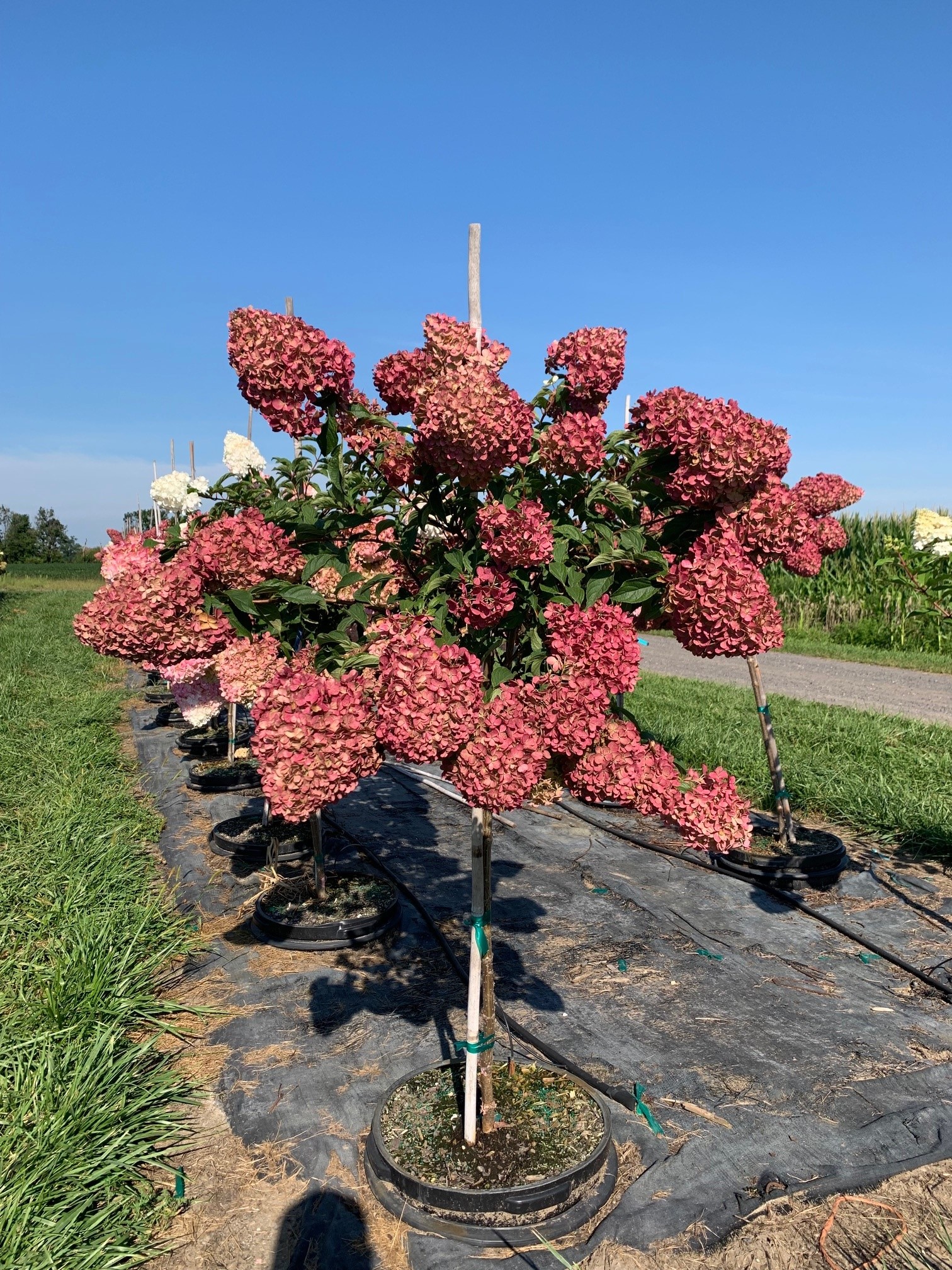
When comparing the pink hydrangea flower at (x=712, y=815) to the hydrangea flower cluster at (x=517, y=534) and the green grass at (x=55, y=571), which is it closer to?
the hydrangea flower cluster at (x=517, y=534)

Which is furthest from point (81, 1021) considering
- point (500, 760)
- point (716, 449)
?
point (716, 449)

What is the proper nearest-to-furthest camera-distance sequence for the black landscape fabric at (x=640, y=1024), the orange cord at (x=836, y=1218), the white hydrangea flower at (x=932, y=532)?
the orange cord at (x=836, y=1218) → the black landscape fabric at (x=640, y=1024) → the white hydrangea flower at (x=932, y=532)

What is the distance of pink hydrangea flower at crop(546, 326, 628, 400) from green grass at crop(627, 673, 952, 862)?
3346 millimetres

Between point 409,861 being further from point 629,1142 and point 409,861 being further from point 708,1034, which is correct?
point 629,1142

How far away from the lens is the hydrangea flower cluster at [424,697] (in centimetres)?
Answer: 173

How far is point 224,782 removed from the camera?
6.85 meters

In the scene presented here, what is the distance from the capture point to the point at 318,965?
155 inches

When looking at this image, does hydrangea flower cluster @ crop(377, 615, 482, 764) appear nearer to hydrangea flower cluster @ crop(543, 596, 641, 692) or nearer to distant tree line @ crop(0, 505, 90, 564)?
hydrangea flower cluster @ crop(543, 596, 641, 692)

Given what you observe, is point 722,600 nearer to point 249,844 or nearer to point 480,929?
point 480,929

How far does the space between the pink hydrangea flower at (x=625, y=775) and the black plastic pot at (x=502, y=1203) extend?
123cm

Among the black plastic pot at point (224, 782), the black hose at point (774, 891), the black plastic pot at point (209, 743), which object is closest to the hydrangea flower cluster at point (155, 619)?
the black hose at point (774, 891)

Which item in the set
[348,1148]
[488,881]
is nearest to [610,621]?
[488,881]

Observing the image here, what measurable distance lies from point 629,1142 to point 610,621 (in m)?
1.87

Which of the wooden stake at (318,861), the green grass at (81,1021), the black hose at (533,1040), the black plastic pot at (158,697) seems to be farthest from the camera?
the black plastic pot at (158,697)
